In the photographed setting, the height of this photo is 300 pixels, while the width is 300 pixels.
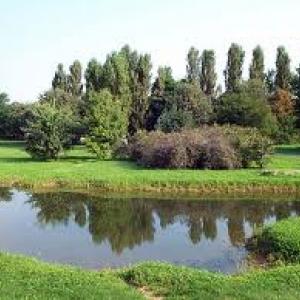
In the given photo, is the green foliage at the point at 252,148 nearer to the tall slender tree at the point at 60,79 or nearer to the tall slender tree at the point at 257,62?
the tall slender tree at the point at 257,62

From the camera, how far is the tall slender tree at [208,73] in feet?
317

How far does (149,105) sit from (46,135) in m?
28.3

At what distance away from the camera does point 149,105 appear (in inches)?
3199

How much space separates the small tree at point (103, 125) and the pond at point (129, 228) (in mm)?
15880

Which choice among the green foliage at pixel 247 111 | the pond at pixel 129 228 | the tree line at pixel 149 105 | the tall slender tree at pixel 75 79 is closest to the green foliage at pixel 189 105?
the tree line at pixel 149 105

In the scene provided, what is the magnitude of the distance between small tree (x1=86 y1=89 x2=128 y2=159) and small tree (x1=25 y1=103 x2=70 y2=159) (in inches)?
102

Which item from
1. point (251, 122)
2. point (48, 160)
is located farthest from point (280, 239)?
point (251, 122)

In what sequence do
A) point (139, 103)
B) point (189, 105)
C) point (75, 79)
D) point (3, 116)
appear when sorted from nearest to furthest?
point (189, 105) → point (139, 103) → point (3, 116) → point (75, 79)

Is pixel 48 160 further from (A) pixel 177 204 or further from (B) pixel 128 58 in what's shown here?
(B) pixel 128 58

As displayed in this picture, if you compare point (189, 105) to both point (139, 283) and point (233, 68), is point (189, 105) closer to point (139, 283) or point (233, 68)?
point (233, 68)

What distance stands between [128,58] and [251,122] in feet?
73.8

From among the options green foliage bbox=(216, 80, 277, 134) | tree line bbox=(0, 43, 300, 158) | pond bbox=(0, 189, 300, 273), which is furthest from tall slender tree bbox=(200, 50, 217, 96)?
pond bbox=(0, 189, 300, 273)

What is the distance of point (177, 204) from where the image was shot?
118ft

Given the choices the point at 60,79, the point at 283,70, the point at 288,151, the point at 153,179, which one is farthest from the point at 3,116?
the point at 153,179
